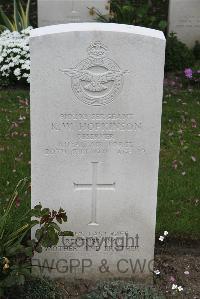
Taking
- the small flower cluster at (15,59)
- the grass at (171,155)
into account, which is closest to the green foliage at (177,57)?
the grass at (171,155)

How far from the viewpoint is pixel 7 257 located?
4.07m

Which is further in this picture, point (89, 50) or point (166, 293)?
point (166, 293)

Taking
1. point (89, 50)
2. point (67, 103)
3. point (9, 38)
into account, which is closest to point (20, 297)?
point (67, 103)

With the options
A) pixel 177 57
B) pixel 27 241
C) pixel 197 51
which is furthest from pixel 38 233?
pixel 197 51

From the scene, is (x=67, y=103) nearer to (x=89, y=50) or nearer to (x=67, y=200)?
(x=89, y=50)

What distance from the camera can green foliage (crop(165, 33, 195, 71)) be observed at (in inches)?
364

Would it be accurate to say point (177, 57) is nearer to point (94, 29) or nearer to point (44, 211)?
point (94, 29)

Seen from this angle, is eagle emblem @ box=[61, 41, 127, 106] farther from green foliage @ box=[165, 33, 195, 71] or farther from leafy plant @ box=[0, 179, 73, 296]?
green foliage @ box=[165, 33, 195, 71]

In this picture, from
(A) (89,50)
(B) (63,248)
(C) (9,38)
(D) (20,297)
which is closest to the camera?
(A) (89,50)

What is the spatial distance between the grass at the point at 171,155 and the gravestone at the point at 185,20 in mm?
1933

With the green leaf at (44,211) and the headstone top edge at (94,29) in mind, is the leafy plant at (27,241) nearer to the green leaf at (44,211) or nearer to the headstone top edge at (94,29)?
the green leaf at (44,211)

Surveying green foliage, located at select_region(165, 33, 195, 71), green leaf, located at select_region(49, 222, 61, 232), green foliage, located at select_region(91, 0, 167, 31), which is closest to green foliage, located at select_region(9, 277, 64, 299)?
green leaf, located at select_region(49, 222, 61, 232)

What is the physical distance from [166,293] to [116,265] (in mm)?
394

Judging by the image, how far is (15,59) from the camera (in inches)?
333
